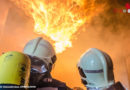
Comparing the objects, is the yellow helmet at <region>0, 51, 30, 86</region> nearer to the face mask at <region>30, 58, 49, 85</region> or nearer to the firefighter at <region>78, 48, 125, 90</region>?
the face mask at <region>30, 58, 49, 85</region>

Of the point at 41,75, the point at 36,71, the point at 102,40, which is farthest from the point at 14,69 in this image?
the point at 102,40

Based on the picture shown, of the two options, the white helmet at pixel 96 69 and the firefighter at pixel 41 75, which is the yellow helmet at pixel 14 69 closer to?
the firefighter at pixel 41 75

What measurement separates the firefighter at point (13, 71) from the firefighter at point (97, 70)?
4.12 feet

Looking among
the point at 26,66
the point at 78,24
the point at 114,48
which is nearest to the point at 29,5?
the point at 78,24

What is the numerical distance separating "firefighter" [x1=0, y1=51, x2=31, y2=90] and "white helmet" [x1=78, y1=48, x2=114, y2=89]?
4.11 feet

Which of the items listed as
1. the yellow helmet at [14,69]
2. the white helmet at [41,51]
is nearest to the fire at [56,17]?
the white helmet at [41,51]

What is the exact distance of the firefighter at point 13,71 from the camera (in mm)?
1490

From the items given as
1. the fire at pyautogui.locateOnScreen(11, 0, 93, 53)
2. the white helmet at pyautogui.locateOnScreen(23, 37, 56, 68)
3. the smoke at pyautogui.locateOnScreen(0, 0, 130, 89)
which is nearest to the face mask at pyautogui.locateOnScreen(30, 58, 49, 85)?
the white helmet at pyautogui.locateOnScreen(23, 37, 56, 68)

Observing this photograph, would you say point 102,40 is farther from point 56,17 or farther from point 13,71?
point 13,71

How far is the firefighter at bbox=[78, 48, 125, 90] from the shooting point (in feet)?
8.74

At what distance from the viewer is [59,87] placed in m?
2.29

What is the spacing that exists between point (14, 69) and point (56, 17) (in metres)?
5.98

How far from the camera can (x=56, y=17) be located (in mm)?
7379

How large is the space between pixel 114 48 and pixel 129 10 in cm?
→ 187
